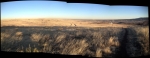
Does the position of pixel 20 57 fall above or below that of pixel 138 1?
below

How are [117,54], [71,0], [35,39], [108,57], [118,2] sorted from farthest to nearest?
1. [35,39]
2. [117,54]
3. [108,57]
4. [118,2]
5. [71,0]

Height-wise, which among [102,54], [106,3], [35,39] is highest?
[106,3]

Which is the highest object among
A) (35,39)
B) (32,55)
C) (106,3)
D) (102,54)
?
(106,3)

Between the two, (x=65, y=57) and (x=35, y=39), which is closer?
(x=65, y=57)

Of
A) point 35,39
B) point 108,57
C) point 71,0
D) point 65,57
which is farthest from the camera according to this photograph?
point 35,39

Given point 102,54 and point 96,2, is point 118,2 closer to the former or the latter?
point 96,2

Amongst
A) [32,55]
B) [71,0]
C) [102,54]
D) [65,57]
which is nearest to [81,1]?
[71,0]

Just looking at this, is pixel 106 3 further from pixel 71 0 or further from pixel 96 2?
pixel 71 0

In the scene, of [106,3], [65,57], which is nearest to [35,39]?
[65,57]

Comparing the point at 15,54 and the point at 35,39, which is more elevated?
the point at 15,54
